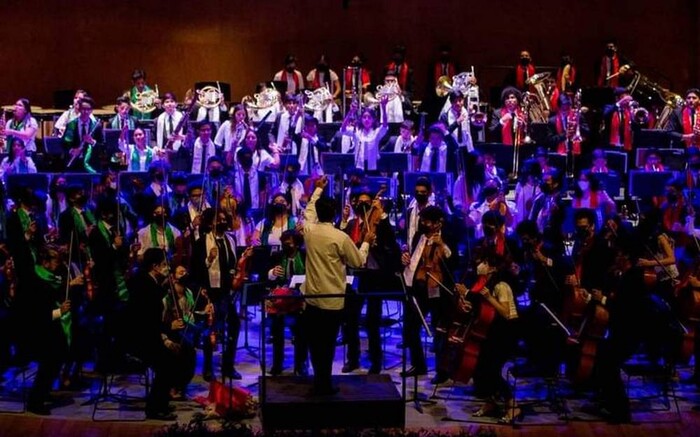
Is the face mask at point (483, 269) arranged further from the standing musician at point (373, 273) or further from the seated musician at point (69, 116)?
the seated musician at point (69, 116)

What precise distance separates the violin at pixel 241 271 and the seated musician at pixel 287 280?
0.22m

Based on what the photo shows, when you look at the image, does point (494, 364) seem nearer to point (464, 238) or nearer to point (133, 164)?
point (464, 238)

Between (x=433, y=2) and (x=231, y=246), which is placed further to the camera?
(x=433, y=2)

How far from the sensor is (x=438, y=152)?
1523cm

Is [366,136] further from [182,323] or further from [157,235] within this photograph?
[182,323]

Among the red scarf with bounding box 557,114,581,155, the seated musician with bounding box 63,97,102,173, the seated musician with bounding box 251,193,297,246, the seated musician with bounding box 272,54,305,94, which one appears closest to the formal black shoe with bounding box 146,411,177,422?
the seated musician with bounding box 251,193,297,246

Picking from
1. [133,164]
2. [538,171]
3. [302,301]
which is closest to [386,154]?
[538,171]

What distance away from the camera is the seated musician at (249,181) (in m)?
13.9

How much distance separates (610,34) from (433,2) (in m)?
3.60

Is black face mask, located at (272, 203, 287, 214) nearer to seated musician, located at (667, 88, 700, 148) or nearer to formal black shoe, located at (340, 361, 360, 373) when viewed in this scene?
formal black shoe, located at (340, 361, 360, 373)

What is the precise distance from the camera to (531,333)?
935cm

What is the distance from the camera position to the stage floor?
29.1 feet

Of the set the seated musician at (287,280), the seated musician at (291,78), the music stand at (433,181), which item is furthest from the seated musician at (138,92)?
the seated musician at (287,280)

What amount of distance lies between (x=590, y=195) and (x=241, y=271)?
4.58 metres
